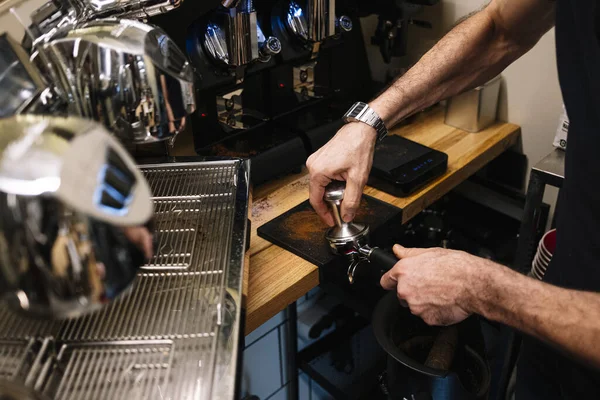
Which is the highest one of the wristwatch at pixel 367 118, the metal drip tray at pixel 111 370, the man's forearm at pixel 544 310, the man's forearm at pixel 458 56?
the man's forearm at pixel 458 56

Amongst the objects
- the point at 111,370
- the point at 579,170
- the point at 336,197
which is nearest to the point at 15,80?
the point at 111,370

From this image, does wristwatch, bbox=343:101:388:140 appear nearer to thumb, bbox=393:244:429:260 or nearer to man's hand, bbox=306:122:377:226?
man's hand, bbox=306:122:377:226

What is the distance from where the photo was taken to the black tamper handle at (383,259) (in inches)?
33.5

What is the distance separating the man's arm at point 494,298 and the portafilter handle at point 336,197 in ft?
0.44

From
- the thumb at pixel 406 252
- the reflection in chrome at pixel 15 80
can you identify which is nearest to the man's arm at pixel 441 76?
the thumb at pixel 406 252

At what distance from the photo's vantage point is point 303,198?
1.18 m

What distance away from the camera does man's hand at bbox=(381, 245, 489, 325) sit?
2.47ft

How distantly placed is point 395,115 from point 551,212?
743mm

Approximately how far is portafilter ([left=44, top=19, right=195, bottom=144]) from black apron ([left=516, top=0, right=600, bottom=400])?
54 cm

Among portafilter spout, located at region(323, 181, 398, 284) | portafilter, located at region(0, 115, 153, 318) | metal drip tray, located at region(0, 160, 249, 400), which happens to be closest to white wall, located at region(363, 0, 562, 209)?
portafilter spout, located at region(323, 181, 398, 284)

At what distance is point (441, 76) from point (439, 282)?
47 cm

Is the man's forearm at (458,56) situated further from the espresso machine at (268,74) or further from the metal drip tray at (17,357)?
the metal drip tray at (17,357)

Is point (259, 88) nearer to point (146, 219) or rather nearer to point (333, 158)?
point (333, 158)

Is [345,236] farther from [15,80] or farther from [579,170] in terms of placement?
[15,80]
